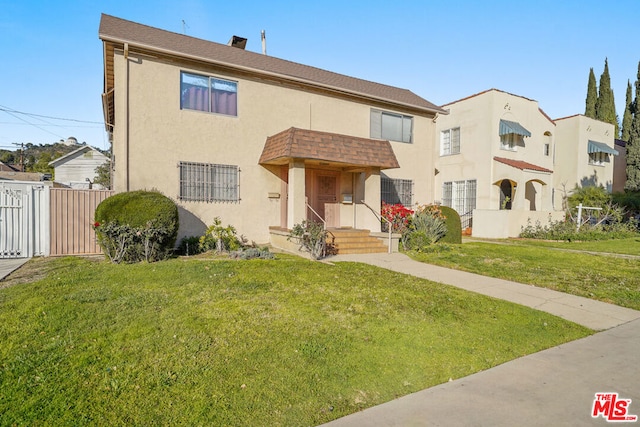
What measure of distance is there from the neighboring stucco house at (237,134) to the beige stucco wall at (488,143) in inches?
286

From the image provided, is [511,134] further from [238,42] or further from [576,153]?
[238,42]

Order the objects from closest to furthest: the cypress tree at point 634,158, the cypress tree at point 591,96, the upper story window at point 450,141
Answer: the upper story window at point 450,141
the cypress tree at point 634,158
the cypress tree at point 591,96

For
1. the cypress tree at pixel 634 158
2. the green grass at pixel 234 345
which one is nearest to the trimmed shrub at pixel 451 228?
the green grass at pixel 234 345

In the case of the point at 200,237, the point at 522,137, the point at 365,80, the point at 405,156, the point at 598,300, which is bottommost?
the point at 598,300

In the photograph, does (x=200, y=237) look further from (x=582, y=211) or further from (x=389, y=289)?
(x=582, y=211)

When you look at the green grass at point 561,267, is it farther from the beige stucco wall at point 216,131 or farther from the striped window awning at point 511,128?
the striped window awning at point 511,128

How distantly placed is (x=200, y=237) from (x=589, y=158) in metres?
26.8

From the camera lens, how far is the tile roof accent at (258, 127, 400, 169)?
11.2 m

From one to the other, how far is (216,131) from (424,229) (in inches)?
316

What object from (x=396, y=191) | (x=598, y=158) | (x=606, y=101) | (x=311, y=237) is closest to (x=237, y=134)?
(x=311, y=237)

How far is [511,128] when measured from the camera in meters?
19.6

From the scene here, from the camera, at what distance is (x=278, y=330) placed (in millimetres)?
4602

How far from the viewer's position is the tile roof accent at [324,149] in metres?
11.2

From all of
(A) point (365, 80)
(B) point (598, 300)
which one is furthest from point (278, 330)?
(A) point (365, 80)
